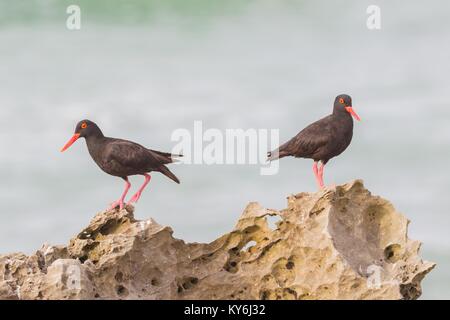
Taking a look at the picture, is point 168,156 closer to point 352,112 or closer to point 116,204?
point 116,204

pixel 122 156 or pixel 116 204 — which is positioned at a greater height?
pixel 122 156

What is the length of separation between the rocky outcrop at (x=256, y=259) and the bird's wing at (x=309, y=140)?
1.70 metres

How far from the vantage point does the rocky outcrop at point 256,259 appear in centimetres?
1287

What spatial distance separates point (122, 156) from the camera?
51.2 feet

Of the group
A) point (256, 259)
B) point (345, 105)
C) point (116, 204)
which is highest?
point (345, 105)

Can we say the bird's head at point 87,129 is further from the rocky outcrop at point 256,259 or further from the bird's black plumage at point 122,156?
the rocky outcrop at point 256,259

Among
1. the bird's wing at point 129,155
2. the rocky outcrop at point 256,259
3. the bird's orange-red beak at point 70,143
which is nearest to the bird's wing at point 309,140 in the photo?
the rocky outcrop at point 256,259

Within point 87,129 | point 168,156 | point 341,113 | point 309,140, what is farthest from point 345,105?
point 87,129

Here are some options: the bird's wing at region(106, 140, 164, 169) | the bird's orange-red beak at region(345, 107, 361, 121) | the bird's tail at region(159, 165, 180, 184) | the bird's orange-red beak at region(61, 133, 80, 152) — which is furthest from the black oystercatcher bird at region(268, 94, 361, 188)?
the bird's orange-red beak at region(61, 133, 80, 152)

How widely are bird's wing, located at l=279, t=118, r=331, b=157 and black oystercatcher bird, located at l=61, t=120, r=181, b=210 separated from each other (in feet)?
8.98

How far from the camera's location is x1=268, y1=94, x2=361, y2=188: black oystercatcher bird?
15.3 m

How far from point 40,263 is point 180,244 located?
105 inches

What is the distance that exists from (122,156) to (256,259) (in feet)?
12.6
